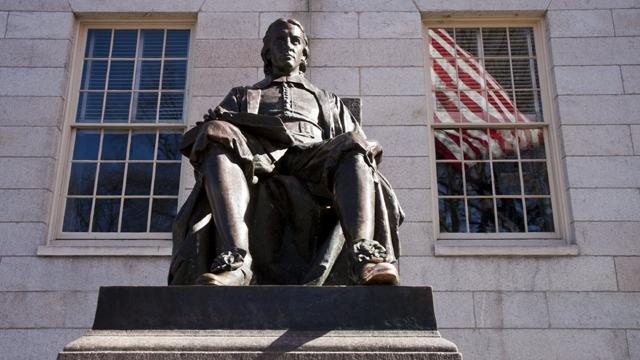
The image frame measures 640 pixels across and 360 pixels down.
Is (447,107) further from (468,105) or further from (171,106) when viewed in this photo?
(171,106)

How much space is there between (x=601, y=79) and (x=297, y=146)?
Answer: 568cm

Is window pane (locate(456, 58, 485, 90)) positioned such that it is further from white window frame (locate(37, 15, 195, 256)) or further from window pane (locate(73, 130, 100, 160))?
window pane (locate(73, 130, 100, 160))

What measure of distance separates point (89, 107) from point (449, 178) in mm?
4711

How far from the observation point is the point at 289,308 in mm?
3215

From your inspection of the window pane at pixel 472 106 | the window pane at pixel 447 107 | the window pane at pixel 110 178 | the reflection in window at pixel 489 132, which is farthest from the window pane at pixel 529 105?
the window pane at pixel 110 178

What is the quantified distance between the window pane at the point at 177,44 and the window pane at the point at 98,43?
0.82 metres

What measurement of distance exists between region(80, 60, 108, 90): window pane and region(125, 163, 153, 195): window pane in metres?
1.29

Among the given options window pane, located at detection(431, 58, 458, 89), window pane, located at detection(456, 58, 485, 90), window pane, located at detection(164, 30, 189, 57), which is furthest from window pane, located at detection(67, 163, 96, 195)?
window pane, located at detection(456, 58, 485, 90)

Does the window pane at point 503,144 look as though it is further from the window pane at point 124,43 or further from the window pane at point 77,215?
the window pane at point 77,215

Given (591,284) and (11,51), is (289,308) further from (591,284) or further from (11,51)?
(11,51)

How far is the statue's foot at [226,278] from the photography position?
333 centimetres

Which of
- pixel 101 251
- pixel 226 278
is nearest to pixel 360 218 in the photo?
pixel 226 278

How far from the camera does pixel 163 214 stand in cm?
844

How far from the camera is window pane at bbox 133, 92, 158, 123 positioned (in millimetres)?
9000
